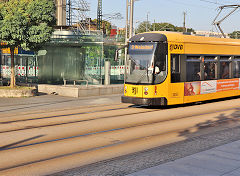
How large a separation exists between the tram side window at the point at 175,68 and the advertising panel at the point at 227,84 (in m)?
3.79

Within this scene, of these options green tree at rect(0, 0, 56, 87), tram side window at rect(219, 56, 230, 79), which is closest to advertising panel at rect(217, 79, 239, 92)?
tram side window at rect(219, 56, 230, 79)

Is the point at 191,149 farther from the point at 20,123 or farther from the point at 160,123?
the point at 20,123

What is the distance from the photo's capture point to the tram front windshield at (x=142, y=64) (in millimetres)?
15844

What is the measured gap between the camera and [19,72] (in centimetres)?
2778

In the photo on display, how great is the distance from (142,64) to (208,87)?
4.40 m

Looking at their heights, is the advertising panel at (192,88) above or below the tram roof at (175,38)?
below

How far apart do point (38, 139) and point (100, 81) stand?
15832mm

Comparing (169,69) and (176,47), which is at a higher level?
(176,47)

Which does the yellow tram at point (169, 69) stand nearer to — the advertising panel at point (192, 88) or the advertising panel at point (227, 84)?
the advertising panel at point (192, 88)

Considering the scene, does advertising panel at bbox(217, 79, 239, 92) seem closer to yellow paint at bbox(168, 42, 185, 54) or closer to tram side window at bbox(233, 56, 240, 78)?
tram side window at bbox(233, 56, 240, 78)

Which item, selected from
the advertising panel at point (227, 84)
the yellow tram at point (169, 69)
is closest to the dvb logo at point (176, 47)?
the yellow tram at point (169, 69)

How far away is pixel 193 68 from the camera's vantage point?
57.9 feet

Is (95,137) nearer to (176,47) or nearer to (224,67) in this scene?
(176,47)

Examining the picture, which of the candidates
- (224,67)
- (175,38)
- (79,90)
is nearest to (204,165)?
(175,38)
